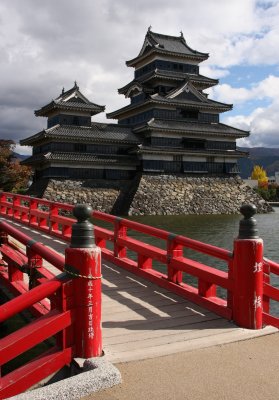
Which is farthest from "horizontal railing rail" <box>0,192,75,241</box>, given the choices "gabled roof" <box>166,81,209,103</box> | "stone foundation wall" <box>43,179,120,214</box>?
"gabled roof" <box>166,81,209,103</box>

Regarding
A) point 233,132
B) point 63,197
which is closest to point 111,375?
point 63,197

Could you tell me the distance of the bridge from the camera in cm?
329

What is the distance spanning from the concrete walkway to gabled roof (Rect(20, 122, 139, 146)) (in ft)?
103

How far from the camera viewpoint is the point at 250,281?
4.16 meters

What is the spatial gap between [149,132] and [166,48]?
10.7 metres

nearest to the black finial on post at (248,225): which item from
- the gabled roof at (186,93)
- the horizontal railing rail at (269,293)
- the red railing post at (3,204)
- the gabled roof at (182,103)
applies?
the horizontal railing rail at (269,293)

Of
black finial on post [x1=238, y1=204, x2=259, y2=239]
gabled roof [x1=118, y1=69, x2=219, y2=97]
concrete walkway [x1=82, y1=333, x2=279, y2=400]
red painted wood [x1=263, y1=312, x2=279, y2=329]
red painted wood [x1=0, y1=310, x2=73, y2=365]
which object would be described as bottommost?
concrete walkway [x1=82, y1=333, x2=279, y2=400]

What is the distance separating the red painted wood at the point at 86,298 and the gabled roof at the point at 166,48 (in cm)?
3906

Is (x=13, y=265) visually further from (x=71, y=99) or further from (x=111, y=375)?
(x=71, y=99)

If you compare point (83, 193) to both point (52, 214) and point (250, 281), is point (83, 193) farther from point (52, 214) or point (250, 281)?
point (250, 281)

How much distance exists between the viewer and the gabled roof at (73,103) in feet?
113

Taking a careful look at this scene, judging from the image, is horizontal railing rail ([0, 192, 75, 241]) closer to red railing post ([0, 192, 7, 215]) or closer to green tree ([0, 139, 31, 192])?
red railing post ([0, 192, 7, 215])

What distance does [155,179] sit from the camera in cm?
3684

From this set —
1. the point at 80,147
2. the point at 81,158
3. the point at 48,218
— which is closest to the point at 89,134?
the point at 80,147
